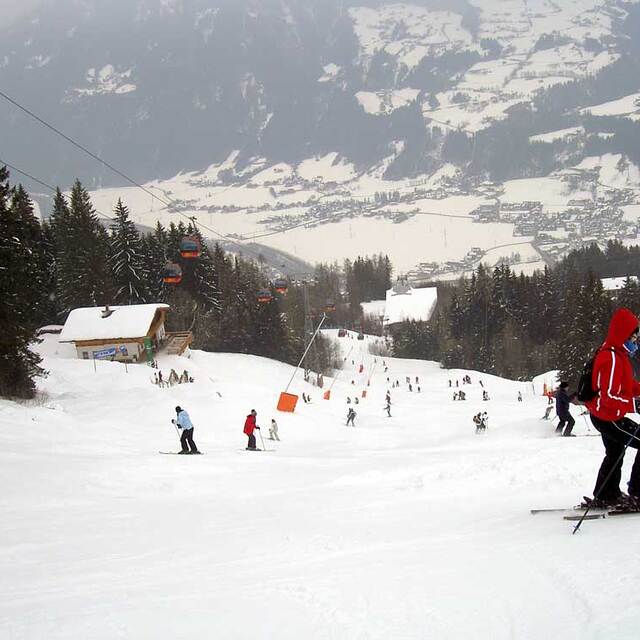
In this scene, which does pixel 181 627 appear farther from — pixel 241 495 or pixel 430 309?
pixel 430 309

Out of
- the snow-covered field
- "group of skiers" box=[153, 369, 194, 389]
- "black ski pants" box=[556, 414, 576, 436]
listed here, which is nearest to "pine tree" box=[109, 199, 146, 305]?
"group of skiers" box=[153, 369, 194, 389]

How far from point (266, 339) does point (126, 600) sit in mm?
60893

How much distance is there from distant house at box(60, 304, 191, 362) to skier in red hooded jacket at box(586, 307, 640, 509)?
35.7m

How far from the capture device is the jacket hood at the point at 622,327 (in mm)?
5438

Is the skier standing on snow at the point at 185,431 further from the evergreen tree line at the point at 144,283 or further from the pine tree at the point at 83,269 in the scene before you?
the pine tree at the point at 83,269

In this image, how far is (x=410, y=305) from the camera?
128m

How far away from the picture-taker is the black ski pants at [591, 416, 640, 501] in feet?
18.4

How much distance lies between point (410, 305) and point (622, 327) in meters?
124

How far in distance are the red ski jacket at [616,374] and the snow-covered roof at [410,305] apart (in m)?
111

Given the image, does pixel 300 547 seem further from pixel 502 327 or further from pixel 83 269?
pixel 502 327

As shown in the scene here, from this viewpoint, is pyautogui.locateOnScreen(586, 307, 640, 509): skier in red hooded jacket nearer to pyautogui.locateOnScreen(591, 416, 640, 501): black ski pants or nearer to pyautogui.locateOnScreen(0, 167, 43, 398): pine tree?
pyautogui.locateOnScreen(591, 416, 640, 501): black ski pants

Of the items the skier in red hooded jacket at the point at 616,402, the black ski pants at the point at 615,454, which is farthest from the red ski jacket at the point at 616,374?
the black ski pants at the point at 615,454

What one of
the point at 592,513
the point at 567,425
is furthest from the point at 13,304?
the point at 592,513

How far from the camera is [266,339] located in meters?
65.1
